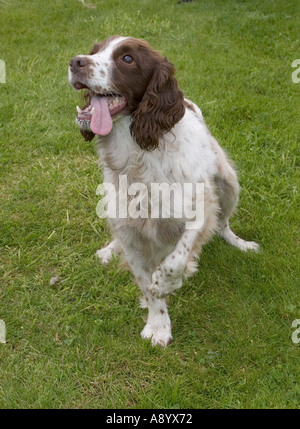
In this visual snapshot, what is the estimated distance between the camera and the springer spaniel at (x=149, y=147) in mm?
2699

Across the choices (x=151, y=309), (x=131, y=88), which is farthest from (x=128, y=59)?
(x=151, y=309)

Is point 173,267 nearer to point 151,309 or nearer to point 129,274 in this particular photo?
point 151,309

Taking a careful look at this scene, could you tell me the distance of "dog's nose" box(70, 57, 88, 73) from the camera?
263 centimetres

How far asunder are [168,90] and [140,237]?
2.94 ft

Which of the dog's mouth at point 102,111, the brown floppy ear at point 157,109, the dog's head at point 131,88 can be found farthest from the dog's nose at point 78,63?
the brown floppy ear at point 157,109

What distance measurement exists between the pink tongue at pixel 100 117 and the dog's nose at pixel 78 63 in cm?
18

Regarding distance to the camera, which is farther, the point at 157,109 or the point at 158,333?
the point at 158,333

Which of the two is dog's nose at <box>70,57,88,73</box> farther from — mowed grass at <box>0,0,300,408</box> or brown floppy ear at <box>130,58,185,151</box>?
mowed grass at <box>0,0,300,408</box>

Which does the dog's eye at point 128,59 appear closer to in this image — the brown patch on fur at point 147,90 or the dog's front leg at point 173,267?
the brown patch on fur at point 147,90

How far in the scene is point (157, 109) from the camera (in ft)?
8.91

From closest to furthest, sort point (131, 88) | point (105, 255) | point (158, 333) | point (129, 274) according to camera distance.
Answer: point (131, 88), point (158, 333), point (129, 274), point (105, 255)

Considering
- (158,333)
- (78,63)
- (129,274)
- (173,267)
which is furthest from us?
(129,274)

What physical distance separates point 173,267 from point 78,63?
1.20 metres

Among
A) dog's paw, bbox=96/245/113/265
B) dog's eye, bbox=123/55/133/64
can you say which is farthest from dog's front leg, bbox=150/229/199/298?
dog's eye, bbox=123/55/133/64
